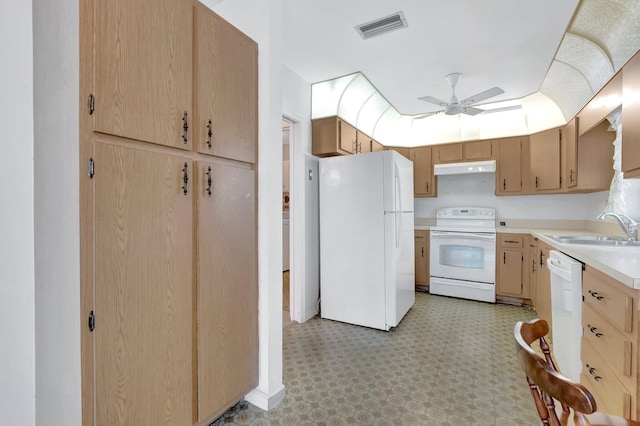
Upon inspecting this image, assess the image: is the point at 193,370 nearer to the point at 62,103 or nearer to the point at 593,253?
the point at 62,103

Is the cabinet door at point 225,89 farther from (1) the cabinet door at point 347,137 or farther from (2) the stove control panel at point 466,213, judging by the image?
(2) the stove control panel at point 466,213

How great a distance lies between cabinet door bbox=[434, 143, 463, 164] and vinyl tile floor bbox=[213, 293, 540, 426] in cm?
228

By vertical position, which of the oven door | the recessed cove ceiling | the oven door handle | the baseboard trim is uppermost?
the recessed cove ceiling

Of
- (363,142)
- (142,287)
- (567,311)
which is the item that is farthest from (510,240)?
(142,287)

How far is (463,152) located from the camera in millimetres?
4367

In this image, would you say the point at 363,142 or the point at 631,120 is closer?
the point at 631,120

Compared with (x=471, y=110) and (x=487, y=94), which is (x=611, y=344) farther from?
(x=471, y=110)

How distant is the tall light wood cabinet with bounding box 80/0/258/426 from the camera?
42.7 inches


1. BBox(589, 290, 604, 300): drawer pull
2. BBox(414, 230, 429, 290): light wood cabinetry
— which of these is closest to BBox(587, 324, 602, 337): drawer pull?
BBox(589, 290, 604, 300): drawer pull

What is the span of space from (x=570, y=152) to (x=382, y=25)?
8.46 ft

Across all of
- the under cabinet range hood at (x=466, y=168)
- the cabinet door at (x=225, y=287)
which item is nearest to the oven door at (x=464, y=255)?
the under cabinet range hood at (x=466, y=168)

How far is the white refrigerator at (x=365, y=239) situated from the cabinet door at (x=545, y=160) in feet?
→ 5.97

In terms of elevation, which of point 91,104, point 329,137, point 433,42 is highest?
point 433,42

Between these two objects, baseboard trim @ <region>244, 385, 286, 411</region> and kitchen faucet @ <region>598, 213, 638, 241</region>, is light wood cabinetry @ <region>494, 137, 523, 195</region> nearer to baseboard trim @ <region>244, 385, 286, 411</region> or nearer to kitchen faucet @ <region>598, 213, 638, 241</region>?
kitchen faucet @ <region>598, 213, 638, 241</region>
